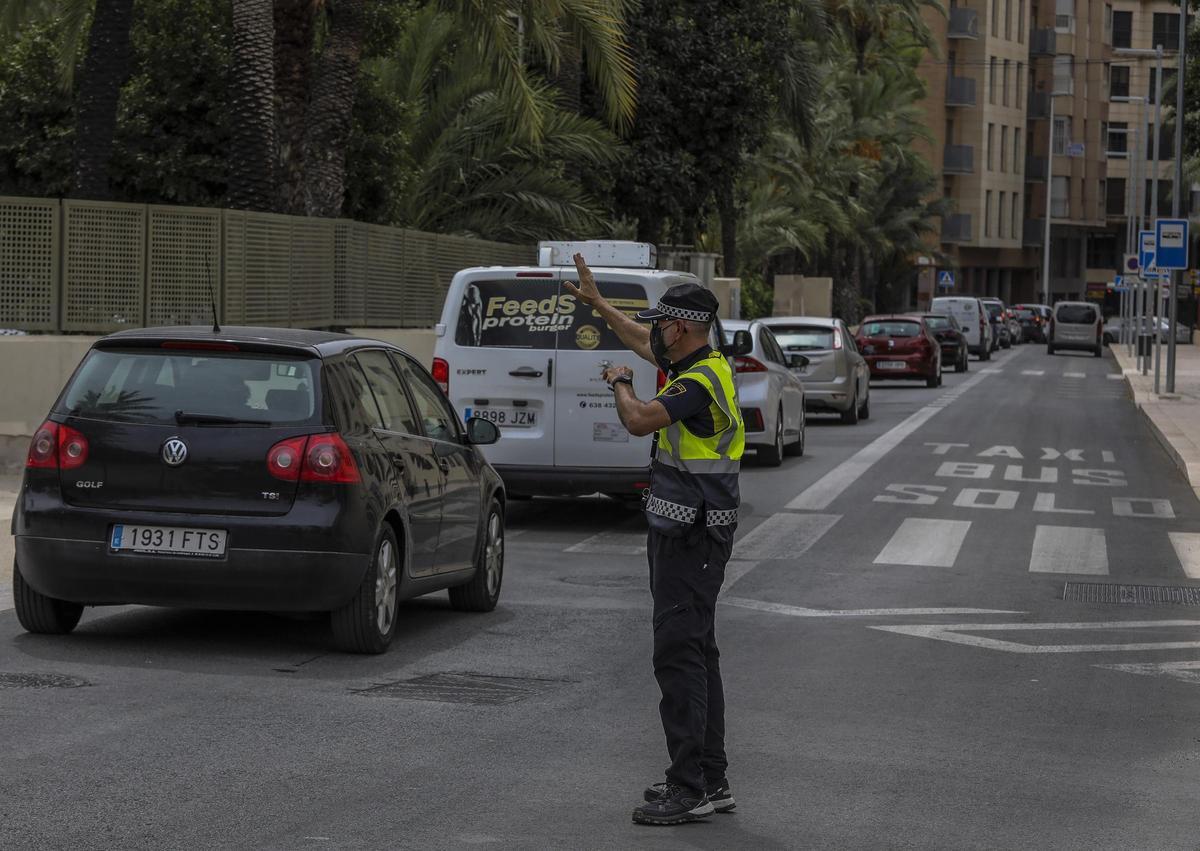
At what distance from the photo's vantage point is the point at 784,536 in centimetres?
1525

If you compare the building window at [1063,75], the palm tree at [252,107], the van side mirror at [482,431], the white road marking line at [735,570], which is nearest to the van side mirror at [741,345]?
the white road marking line at [735,570]

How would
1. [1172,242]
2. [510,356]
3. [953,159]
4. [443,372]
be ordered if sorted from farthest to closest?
[953,159]
[1172,242]
[443,372]
[510,356]

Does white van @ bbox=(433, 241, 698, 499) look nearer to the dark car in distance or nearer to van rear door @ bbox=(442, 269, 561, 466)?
van rear door @ bbox=(442, 269, 561, 466)

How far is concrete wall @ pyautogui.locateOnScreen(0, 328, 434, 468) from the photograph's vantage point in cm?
1731

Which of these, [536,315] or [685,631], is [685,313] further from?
[536,315]

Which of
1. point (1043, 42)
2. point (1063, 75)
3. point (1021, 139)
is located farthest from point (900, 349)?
point (1063, 75)

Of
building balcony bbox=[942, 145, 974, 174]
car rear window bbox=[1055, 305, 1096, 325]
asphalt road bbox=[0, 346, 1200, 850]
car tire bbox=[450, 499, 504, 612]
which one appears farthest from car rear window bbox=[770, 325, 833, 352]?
building balcony bbox=[942, 145, 974, 174]

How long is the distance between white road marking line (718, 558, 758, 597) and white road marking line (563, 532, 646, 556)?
30.3 inches

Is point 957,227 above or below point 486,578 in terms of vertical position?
above

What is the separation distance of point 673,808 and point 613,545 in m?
8.18

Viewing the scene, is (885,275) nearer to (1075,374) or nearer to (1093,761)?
(1075,374)

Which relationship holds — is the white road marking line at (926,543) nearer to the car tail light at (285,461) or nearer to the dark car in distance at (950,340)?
the car tail light at (285,461)

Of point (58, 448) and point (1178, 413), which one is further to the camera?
point (1178, 413)

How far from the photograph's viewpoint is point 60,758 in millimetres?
6977
